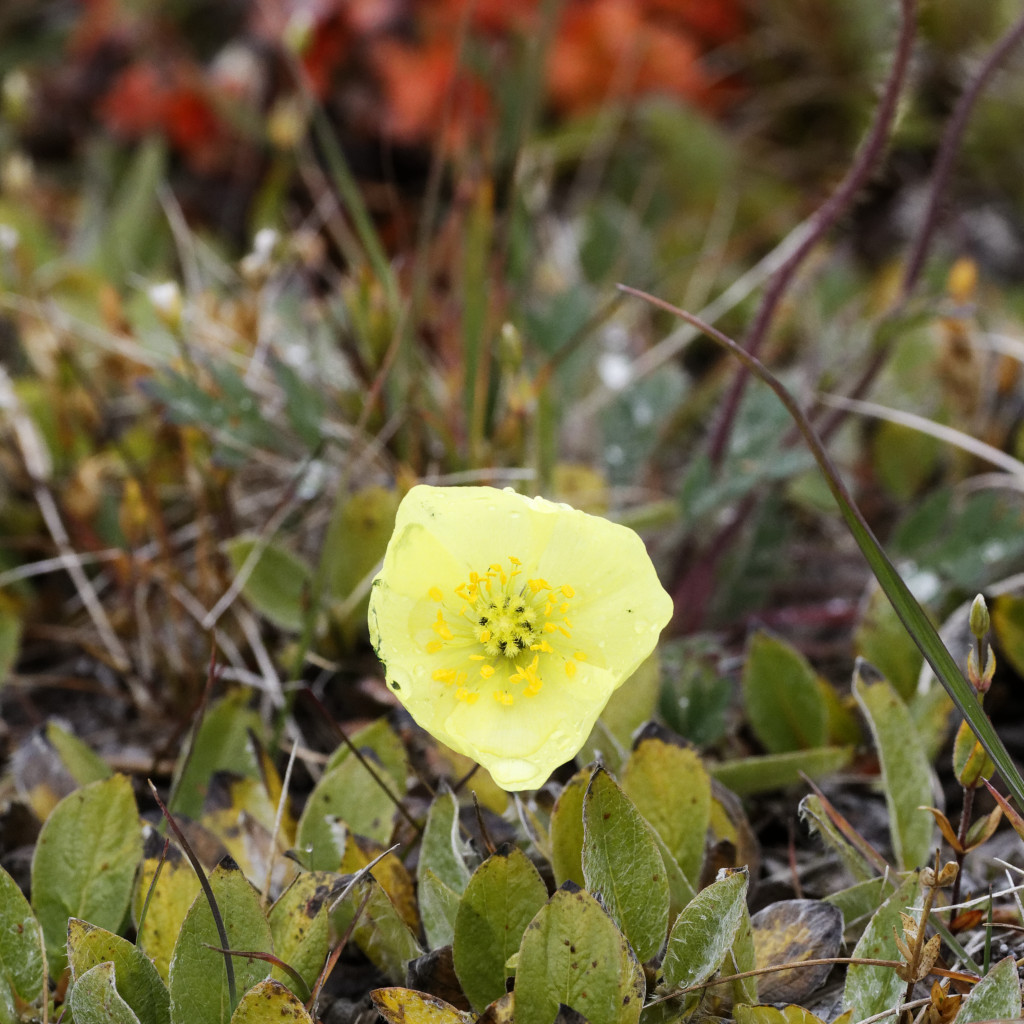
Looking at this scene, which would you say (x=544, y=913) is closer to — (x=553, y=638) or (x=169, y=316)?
(x=553, y=638)

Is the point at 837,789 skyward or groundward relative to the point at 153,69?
groundward

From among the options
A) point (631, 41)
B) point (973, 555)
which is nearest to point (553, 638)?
point (973, 555)

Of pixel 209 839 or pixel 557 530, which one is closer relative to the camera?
pixel 557 530

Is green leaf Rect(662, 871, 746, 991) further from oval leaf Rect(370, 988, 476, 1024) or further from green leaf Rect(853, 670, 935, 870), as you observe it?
green leaf Rect(853, 670, 935, 870)

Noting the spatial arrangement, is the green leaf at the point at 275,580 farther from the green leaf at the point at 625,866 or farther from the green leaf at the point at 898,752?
the green leaf at the point at 898,752

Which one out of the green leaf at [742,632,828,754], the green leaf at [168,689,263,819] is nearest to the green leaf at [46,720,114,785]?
the green leaf at [168,689,263,819]

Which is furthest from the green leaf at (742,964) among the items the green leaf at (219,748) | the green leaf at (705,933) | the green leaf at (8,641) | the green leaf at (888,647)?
the green leaf at (8,641)

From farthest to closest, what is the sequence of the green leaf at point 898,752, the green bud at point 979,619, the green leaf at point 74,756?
1. the green leaf at point 74,756
2. the green leaf at point 898,752
3. the green bud at point 979,619
